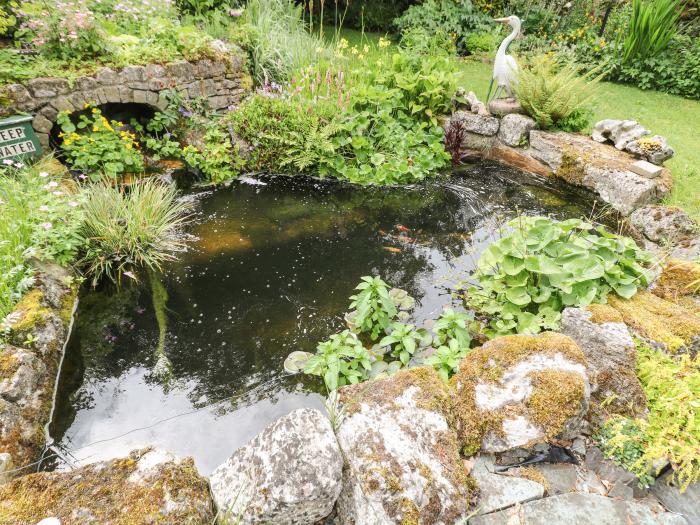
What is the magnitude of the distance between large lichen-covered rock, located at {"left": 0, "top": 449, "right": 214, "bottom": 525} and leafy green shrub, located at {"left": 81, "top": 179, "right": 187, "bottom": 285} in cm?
227

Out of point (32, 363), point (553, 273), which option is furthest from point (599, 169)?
point (32, 363)

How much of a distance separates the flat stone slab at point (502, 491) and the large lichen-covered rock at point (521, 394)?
0.14 m

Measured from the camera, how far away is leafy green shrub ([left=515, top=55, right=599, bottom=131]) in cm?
529

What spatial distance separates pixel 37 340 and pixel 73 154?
8.88 feet

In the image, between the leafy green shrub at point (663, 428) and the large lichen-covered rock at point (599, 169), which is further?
the large lichen-covered rock at point (599, 169)

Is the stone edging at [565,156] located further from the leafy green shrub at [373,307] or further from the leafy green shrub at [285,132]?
the leafy green shrub at [373,307]

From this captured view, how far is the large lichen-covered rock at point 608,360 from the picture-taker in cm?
223

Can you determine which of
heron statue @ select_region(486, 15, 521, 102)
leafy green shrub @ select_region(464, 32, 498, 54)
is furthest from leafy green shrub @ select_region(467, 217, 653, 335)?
leafy green shrub @ select_region(464, 32, 498, 54)

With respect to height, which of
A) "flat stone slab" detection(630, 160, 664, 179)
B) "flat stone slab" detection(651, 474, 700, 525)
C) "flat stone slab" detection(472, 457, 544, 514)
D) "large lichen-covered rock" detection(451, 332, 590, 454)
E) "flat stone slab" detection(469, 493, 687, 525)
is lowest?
"flat stone slab" detection(472, 457, 544, 514)

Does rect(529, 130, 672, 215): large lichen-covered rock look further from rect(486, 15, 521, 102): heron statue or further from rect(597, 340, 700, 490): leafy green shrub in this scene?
rect(597, 340, 700, 490): leafy green shrub

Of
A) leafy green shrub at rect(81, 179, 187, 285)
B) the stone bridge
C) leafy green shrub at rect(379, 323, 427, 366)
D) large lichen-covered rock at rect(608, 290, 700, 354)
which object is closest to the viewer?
large lichen-covered rock at rect(608, 290, 700, 354)

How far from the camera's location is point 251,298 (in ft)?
11.9

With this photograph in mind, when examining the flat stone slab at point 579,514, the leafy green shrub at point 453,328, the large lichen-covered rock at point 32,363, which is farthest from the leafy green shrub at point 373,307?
the large lichen-covered rock at point 32,363

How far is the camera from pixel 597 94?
7441 mm
